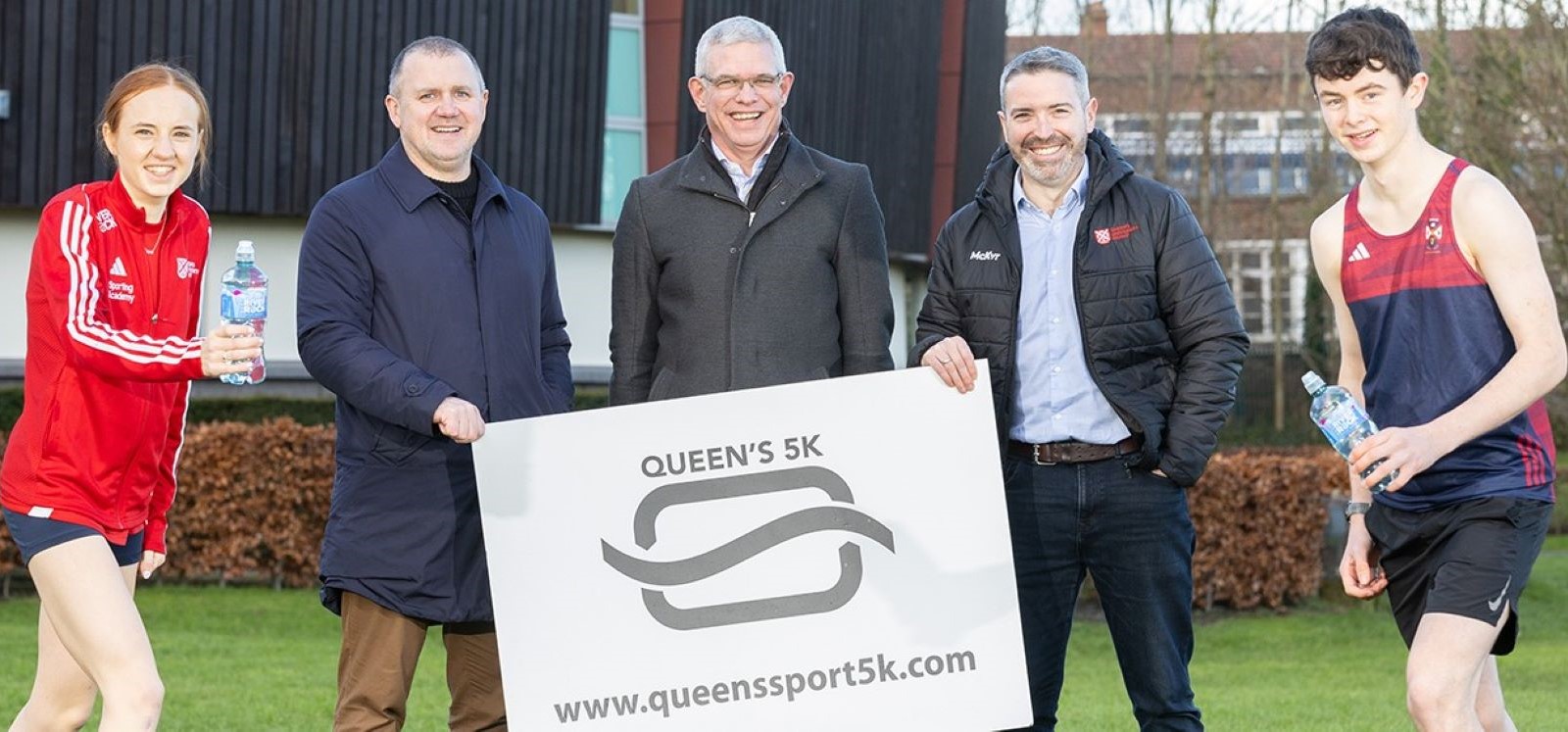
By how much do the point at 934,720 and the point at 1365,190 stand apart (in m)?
1.93

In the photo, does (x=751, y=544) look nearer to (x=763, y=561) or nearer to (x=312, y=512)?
(x=763, y=561)

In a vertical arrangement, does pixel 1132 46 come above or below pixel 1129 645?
above

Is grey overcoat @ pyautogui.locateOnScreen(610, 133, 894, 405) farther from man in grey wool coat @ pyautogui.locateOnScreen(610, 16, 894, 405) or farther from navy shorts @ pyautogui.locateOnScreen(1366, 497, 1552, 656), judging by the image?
navy shorts @ pyautogui.locateOnScreen(1366, 497, 1552, 656)

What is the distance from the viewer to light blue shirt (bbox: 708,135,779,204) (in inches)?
228

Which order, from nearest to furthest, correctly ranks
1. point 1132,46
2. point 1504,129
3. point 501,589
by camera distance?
point 501,589, point 1504,129, point 1132,46

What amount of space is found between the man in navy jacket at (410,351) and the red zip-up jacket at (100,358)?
42 cm

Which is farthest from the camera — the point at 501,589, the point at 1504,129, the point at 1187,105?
the point at 1187,105

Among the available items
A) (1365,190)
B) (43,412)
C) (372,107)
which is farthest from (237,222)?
(1365,190)

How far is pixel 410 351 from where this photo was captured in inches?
220

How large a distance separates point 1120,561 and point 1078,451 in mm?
354

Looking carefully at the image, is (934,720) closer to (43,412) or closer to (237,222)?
(43,412)

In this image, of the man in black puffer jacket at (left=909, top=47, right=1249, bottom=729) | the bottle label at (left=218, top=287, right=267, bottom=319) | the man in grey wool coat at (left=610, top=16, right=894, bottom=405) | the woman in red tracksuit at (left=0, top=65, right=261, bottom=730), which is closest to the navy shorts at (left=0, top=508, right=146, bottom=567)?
the woman in red tracksuit at (left=0, top=65, right=261, bottom=730)

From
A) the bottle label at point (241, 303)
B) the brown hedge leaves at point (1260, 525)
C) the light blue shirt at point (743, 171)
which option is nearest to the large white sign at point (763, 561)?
the light blue shirt at point (743, 171)

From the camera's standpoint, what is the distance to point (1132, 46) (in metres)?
48.0
